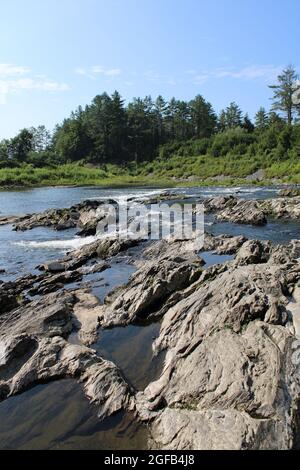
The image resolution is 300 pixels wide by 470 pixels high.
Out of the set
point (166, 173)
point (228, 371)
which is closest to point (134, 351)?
point (228, 371)

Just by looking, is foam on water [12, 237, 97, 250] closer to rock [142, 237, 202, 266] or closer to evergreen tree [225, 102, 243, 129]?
rock [142, 237, 202, 266]

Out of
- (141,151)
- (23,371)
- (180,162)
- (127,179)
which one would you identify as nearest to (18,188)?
(127,179)

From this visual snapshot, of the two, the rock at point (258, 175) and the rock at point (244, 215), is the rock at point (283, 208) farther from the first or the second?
the rock at point (258, 175)

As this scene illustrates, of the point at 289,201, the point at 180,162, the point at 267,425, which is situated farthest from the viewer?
the point at 180,162

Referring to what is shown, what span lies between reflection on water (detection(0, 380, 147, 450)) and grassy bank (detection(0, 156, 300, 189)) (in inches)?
2958

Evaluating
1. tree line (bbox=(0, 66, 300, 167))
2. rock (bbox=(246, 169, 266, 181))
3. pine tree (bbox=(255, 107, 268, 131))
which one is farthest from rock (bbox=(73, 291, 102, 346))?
pine tree (bbox=(255, 107, 268, 131))

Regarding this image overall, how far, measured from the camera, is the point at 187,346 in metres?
12.1

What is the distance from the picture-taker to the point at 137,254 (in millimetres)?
26406

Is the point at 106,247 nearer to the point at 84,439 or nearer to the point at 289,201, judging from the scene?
the point at 84,439

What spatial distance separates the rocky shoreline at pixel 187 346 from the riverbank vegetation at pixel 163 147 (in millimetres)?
63892

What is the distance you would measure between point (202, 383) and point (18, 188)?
314 feet

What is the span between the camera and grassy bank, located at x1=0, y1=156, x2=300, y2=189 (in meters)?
91.2

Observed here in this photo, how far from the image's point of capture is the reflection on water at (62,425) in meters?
9.32

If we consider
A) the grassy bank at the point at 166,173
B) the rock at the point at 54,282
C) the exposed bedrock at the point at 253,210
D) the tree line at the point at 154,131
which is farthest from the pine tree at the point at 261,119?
the rock at the point at 54,282
